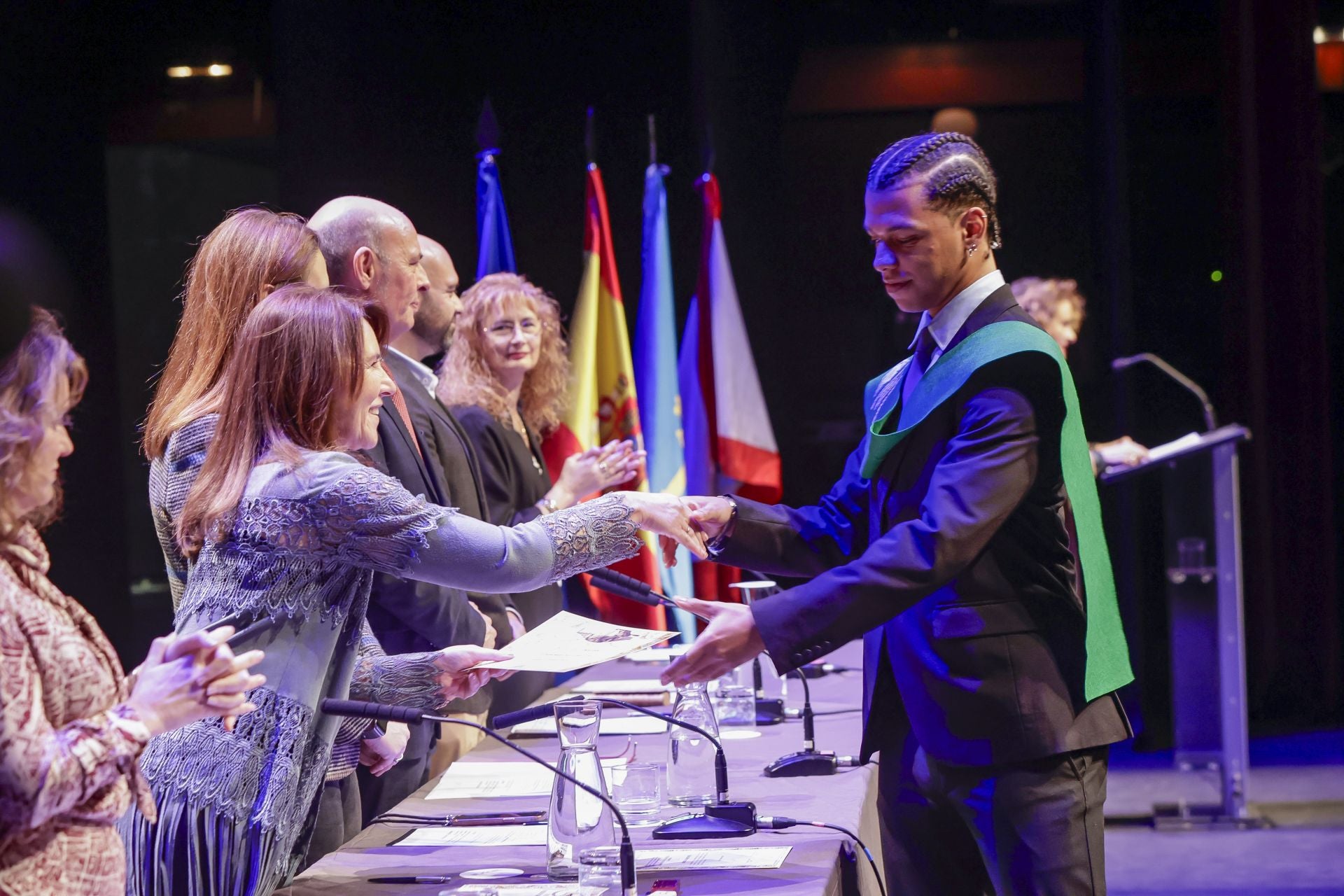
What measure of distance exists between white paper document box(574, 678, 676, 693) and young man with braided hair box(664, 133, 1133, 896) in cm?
96

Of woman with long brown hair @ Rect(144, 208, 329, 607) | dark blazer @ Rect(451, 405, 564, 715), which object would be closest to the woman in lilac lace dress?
woman with long brown hair @ Rect(144, 208, 329, 607)

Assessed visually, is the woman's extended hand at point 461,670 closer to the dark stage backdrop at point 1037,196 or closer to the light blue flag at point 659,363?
the light blue flag at point 659,363

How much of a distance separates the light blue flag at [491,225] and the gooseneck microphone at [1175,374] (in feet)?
7.50

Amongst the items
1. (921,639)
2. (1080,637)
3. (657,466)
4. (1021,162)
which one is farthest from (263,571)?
(1021,162)

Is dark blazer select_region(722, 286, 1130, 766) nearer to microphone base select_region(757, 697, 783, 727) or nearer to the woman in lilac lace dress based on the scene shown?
the woman in lilac lace dress

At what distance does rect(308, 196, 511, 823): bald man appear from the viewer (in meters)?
2.37

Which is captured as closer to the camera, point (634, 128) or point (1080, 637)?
point (1080, 637)

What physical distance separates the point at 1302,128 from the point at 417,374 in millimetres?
4152

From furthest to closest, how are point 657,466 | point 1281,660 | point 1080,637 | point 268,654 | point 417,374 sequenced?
point 1281,660
point 657,466
point 417,374
point 1080,637
point 268,654

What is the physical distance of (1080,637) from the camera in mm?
1677

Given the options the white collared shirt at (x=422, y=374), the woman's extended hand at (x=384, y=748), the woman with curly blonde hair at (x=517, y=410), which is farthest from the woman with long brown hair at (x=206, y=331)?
the woman with curly blonde hair at (x=517, y=410)

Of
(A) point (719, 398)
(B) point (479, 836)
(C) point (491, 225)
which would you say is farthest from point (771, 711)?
(C) point (491, 225)

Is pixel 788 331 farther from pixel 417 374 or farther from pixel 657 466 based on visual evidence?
pixel 417 374

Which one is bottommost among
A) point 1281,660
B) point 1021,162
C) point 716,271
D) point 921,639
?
point 1281,660
